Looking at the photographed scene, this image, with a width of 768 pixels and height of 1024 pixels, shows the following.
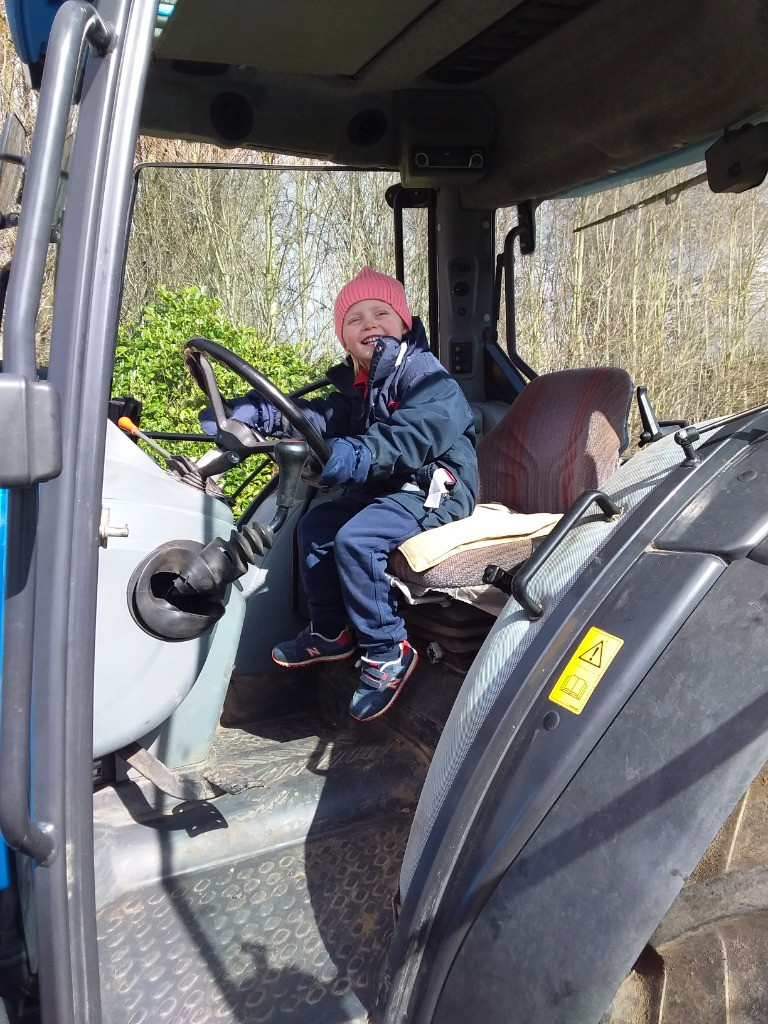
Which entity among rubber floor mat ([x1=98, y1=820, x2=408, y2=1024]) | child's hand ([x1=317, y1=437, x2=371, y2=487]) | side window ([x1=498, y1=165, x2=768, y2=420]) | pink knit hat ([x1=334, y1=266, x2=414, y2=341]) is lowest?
rubber floor mat ([x1=98, y1=820, x2=408, y2=1024])

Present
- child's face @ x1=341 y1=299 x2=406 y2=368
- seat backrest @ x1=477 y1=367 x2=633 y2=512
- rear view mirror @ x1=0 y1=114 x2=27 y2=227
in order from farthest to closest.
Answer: child's face @ x1=341 y1=299 x2=406 y2=368
seat backrest @ x1=477 y1=367 x2=633 y2=512
rear view mirror @ x1=0 y1=114 x2=27 y2=227

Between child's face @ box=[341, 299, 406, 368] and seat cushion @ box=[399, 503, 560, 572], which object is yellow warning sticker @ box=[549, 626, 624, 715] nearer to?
seat cushion @ box=[399, 503, 560, 572]

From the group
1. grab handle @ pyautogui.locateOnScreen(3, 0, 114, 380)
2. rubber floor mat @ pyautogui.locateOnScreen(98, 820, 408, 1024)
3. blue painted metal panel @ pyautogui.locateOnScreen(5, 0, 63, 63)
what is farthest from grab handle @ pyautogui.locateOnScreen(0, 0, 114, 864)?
rubber floor mat @ pyautogui.locateOnScreen(98, 820, 408, 1024)

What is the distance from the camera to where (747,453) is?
1.11 metres

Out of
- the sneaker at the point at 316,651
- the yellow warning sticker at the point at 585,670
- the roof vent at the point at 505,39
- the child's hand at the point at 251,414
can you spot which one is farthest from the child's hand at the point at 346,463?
the roof vent at the point at 505,39

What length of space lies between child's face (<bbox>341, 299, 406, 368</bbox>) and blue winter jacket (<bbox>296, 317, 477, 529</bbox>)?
0.20 feet

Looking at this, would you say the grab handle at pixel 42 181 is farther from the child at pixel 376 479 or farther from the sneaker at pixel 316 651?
the sneaker at pixel 316 651

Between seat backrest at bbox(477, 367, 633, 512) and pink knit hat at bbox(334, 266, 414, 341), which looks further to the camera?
pink knit hat at bbox(334, 266, 414, 341)

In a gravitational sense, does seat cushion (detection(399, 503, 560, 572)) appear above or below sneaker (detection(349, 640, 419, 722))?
above

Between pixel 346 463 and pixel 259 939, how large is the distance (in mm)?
895

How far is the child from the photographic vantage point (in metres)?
1.93

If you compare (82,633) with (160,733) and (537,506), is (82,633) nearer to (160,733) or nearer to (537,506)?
(160,733)

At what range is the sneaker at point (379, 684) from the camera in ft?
6.29

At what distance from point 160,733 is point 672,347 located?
6.74 meters
